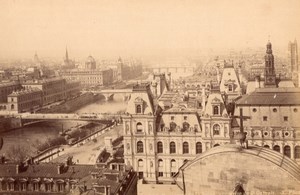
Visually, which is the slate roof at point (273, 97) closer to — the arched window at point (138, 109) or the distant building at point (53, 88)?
the arched window at point (138, 109)

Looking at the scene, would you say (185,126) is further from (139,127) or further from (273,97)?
(273,97)

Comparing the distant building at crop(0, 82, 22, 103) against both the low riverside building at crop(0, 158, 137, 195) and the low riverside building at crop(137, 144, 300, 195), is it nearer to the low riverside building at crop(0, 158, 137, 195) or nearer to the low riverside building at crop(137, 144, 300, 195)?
the low riverside building at crop(0, 158, 137, 195)

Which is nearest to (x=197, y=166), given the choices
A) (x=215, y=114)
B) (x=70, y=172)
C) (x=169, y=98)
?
(x=70, y=172)

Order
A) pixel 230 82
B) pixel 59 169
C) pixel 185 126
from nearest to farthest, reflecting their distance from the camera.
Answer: pixel 59 169 → pixel 185 126 → pixel 230 82

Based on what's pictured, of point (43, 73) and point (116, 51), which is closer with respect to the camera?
point (116, 51)

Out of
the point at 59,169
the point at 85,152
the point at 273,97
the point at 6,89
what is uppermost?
the point at 273,97

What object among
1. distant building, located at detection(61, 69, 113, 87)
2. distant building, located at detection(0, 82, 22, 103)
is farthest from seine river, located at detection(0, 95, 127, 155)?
distant building, located at detection(61, 69, 113, 87)

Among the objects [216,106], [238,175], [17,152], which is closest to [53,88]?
[17,152]

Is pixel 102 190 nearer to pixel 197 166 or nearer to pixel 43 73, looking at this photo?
pixel 197 166
